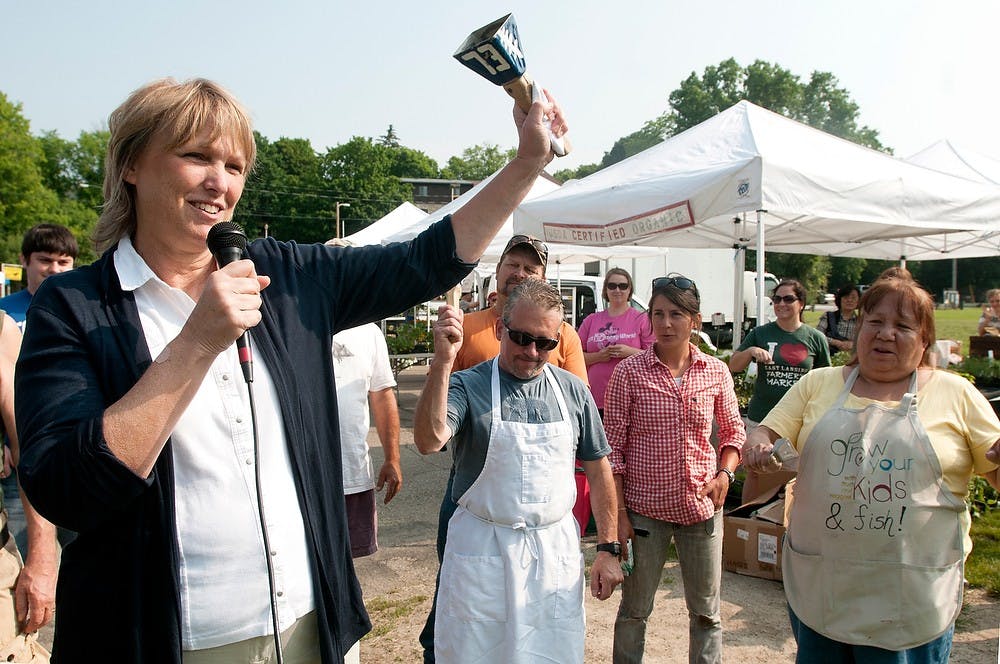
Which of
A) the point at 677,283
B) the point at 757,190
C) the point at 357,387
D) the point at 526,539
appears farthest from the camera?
the point at 757,190

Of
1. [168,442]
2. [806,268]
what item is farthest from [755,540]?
[806,268]

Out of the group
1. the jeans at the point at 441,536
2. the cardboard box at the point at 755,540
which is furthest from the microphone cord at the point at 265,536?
the cardboard box at the point at 755,540

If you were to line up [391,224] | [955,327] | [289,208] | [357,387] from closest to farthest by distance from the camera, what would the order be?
[357,387] → [391,224] → [955,327] → [289,208]

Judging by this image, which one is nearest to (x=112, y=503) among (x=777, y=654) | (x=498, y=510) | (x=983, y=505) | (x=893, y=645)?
(x=498, y=510)

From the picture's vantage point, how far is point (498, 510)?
2414 mm

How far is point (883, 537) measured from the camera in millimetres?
2270

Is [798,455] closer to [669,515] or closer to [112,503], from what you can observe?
[669,515]

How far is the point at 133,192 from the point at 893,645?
8.66 feet

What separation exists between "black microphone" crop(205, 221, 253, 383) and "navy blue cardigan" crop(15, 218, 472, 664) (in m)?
0.08

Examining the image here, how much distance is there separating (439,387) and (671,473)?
1376 millimetres

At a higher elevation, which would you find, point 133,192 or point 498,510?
point 133,192

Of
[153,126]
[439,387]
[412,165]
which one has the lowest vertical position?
[439,387]

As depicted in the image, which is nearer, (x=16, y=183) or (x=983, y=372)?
(x=983, y=372)

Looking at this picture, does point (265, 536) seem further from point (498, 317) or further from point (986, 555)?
point (986, 555)
